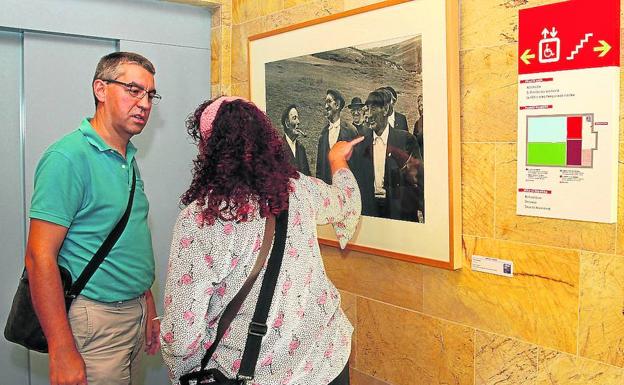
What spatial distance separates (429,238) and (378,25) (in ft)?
2.85

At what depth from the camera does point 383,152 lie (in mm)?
2438

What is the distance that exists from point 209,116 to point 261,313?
2.03ft

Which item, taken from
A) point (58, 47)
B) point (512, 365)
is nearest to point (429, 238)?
point (512, 365)

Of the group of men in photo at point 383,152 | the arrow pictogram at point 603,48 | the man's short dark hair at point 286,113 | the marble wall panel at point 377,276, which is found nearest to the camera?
the arrow pictogram at point 603,48

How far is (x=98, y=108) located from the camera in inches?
94.2

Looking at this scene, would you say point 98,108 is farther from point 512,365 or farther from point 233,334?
point 512,365

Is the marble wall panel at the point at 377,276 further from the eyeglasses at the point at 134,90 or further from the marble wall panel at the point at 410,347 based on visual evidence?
the eyeglasses at the point at 134,90

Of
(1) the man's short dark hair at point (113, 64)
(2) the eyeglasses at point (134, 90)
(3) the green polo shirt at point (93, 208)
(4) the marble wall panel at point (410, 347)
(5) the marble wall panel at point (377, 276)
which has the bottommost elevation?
(4) the marble wall panel at point (410, 347)

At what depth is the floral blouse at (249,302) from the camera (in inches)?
69.1

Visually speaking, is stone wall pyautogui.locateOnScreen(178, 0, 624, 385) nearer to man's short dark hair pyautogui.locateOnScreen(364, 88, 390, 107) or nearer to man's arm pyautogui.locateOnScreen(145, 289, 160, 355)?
man's short dark hair pyautogui.locateOnScreen(364, 88, 390, 107)

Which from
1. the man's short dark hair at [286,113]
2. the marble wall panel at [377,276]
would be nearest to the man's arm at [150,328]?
the marble wall panel at [377,276]

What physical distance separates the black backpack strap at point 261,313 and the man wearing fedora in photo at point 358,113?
2.84ft

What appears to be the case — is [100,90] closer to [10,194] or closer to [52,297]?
[52,297]

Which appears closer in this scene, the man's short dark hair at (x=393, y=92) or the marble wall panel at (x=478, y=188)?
the marble wall panel at (x=478, y=188)
